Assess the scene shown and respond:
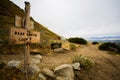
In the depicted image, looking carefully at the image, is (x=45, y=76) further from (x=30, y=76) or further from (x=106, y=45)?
(x=106, y=45)

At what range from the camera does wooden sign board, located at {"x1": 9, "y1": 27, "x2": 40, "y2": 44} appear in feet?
10.1

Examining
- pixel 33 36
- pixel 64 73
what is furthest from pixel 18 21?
pixel 64 73

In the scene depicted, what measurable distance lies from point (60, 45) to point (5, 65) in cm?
489

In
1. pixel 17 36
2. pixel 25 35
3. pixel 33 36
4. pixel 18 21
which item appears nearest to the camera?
pixel 17 36

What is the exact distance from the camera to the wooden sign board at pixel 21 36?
3.09 meters

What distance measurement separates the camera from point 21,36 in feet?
11.0

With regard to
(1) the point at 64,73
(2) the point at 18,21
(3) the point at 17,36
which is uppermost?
(2) the point at 18,21

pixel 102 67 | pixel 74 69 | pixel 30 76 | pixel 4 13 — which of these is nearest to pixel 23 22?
pixel 30 76

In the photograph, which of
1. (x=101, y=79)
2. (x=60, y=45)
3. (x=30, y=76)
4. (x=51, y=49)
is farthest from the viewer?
(x=60, y=45)

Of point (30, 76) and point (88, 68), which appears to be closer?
point (30, 76)

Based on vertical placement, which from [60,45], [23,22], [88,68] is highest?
[23,22]

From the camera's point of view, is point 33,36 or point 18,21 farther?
point 33,36

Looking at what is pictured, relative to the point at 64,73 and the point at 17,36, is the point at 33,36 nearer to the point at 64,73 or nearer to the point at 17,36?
the point at 17,36

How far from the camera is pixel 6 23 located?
948 centimetres
